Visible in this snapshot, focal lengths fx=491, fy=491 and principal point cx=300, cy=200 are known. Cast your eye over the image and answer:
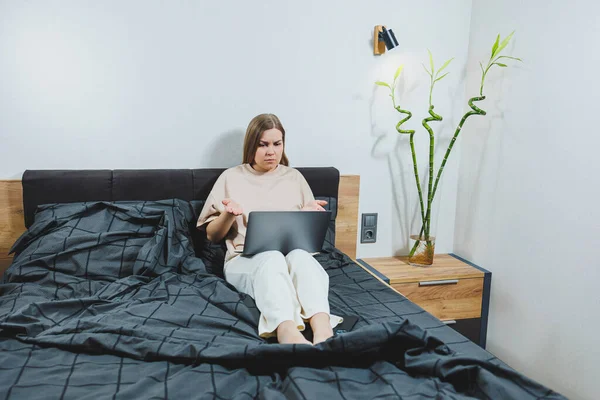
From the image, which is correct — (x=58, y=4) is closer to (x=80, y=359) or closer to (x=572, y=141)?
(x=80, y=359)

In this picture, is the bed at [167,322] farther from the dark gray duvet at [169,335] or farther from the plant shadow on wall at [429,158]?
the plant shadow on wall at [429,158]

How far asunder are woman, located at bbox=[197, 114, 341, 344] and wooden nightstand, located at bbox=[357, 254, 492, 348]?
0.57 m

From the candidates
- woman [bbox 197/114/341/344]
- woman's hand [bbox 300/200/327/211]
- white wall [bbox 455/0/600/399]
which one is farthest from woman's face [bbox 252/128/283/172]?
white wall [bbox 455/0/600/399]

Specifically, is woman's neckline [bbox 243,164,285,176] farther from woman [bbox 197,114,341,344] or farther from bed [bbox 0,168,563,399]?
bed [bbox 0,168,563,399]

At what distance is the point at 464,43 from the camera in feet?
8.70

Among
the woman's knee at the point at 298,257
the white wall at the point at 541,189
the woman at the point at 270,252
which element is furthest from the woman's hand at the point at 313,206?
the white wall at the point at 541,189

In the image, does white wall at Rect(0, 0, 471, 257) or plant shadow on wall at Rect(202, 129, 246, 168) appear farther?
plant shadow on wall at Rect(202, 129, 246, 168)

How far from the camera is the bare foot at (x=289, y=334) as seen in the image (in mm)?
1377

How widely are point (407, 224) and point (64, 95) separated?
184cm

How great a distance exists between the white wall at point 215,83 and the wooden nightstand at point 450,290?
1.05 ft

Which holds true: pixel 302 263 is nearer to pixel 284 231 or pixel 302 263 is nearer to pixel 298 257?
pixel 298 257

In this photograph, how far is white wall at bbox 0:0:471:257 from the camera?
2.14m

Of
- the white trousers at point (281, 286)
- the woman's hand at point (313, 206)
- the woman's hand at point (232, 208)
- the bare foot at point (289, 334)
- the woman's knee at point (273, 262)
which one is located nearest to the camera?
the bare foot at point (289, 334)

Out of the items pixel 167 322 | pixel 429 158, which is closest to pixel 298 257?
pixel 167 322
